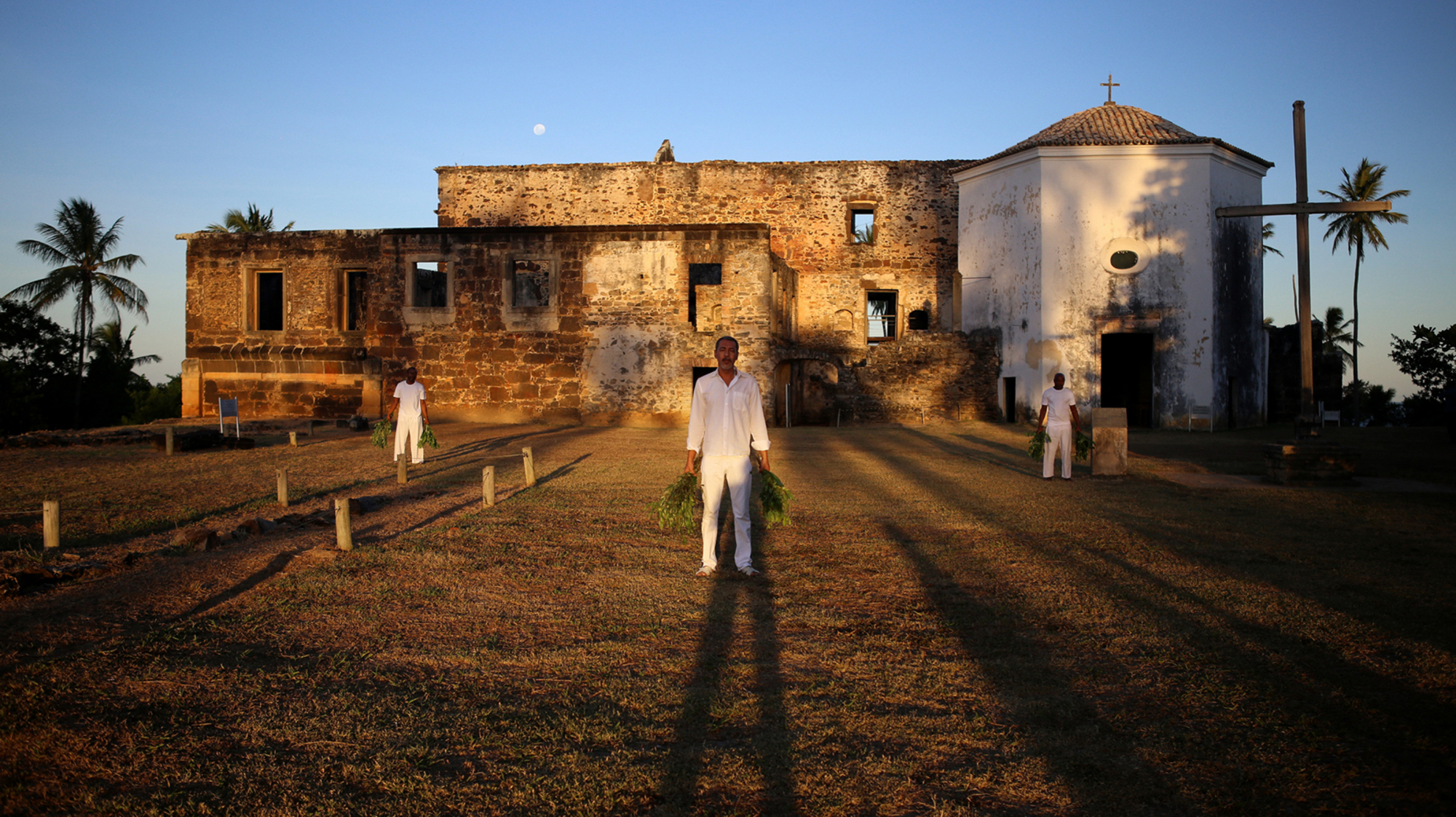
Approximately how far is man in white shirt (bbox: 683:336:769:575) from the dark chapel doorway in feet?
62.1

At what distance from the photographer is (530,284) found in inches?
1040

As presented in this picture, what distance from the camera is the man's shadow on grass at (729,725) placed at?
9.94ft

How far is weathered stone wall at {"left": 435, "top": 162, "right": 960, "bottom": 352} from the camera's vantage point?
28.4m

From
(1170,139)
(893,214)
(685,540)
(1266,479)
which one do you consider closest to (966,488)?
(1266,479)

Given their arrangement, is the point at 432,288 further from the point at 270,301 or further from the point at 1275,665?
the point at 1275,665

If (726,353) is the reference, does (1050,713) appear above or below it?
below

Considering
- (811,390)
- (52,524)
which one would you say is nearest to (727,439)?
(52,524)

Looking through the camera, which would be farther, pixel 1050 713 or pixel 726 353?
pixel 726 353

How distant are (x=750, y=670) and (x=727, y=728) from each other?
68cm

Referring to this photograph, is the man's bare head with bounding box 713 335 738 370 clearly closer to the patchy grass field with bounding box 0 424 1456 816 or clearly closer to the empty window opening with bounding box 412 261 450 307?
the patchy grass field with bounding box 0 424 1456 816

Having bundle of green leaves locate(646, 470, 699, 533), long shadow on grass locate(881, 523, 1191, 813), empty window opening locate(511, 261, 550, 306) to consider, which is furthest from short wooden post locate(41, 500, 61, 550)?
empty window opening locate(511, 261, 550, 306)

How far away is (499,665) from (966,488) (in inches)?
305

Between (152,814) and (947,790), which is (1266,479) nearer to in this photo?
(947,790)

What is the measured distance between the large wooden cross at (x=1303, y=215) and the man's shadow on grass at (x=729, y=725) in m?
9.14
